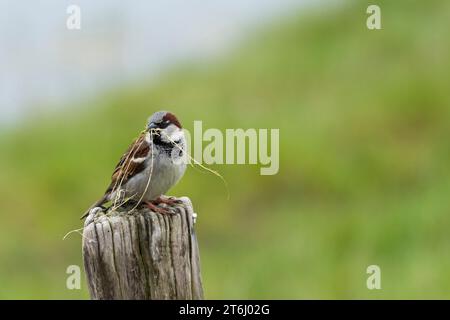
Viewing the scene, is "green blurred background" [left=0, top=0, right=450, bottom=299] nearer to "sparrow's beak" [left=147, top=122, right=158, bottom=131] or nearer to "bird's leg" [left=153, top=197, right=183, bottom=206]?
"sparrow's beak" [left=147, top=122, right=158, bottom=131]

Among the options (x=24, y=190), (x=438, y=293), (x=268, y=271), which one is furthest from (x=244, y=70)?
(x=438, y=293)

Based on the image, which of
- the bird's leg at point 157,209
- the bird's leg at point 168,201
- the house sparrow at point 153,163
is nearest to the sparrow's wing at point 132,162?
the house sparrow at point 153,163

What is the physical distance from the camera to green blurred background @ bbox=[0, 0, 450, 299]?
9.38 metres

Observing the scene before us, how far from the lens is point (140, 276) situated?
4.45 meters

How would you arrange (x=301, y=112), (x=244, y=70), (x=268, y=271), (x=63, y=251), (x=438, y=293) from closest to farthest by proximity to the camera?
(x=438, y=293), (x=268, y=271), (x=63, y=251), (x=301, y=112), (x=244, y=70)

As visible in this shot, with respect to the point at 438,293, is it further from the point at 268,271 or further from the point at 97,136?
the point at 97,136

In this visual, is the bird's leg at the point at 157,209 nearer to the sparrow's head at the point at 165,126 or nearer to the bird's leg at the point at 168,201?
the bird's leg at the point at 168,201

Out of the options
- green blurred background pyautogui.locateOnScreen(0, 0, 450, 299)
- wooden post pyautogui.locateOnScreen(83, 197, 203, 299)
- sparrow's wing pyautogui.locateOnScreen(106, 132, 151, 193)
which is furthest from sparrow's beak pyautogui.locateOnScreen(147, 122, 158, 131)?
green blurred background pyautogui.locateOnScreen(0, 0, 450, 299)

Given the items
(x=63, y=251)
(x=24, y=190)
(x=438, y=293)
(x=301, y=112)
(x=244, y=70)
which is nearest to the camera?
(x=438, y=293)

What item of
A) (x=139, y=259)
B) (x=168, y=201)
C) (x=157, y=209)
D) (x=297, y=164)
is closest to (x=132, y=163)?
(x=168, y=201)

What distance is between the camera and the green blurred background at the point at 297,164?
938 centimetres

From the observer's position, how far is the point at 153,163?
18.5 feet

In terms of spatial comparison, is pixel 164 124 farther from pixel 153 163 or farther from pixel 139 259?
pixel 139 259

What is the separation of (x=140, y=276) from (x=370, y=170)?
7169 millimetres
